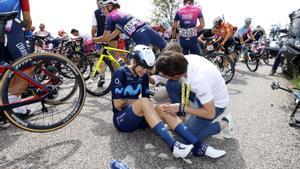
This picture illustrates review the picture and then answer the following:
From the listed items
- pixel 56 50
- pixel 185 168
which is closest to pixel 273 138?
pixel 185 168

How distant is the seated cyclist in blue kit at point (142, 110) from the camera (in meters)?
2.93

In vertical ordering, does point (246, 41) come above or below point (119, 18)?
below

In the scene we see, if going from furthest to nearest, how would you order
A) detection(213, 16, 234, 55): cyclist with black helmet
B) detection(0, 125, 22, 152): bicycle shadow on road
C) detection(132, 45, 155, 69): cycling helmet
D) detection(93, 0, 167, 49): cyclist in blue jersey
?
Answer: detection(213, 16, 234, 55): cyclist with black helmet
detection(93, 0, 167, 49): cyclist in blue jersey
detection(0, 125, 22, 152): bicycle shadow on road
detection(132, 45, 155, 69): cycling helmet

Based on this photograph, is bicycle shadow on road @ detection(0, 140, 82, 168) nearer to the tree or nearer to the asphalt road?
the asphalt road

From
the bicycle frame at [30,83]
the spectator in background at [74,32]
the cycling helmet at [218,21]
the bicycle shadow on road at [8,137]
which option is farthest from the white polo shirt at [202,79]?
the spectator in background at [74,32]

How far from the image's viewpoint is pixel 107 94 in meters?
5.73

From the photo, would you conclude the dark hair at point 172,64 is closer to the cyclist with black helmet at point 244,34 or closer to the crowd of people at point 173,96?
the crowd of people at point 173,96

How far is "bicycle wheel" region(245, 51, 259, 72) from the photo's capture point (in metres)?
10.2

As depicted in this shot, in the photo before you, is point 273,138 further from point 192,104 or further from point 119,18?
point 119,18

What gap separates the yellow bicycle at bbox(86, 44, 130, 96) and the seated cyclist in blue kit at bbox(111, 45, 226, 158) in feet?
6.18

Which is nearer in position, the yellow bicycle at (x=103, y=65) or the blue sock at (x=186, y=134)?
the blue sock at (x=186, y=134)

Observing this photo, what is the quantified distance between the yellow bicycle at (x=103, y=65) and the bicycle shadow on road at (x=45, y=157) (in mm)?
2172

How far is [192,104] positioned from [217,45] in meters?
6.10

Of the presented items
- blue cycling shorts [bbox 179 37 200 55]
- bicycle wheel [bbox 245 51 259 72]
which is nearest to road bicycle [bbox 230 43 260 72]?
bicycle wheel [bbox 245 51 259 72]
